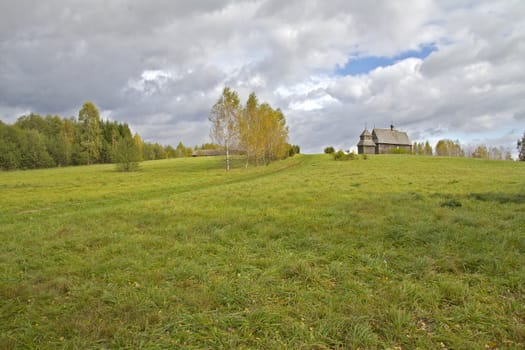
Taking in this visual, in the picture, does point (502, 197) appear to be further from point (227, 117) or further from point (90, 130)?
point (90, 130)

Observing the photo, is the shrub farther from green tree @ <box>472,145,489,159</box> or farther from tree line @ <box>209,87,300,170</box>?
green tree @ <box>472,145,489,159</box>

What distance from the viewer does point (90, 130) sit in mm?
72125

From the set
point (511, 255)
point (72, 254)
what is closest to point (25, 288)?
point (72, 254)

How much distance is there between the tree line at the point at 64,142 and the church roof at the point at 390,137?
64.2 m

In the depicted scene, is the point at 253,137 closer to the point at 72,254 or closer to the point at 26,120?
the point at 72,254

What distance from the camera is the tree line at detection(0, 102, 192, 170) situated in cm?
6116

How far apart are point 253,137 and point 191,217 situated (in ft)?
106

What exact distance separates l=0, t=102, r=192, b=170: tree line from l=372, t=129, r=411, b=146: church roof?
6416cm

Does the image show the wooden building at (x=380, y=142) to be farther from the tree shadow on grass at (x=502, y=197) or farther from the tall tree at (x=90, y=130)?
the tree shadow on grass at (x=502, y=197)

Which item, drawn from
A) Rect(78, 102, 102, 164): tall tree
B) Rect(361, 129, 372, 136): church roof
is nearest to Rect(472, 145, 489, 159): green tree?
Rect(361, 129, 372, 136): church roof

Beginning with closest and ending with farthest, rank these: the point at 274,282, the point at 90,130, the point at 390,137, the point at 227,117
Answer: the point at 274,282 < the point at 227,117 < the point at 90,130 < the point at 390,137

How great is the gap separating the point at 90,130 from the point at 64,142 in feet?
24.0

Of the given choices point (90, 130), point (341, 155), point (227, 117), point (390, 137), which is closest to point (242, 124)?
point (227, 117)

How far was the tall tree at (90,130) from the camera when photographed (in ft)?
235
